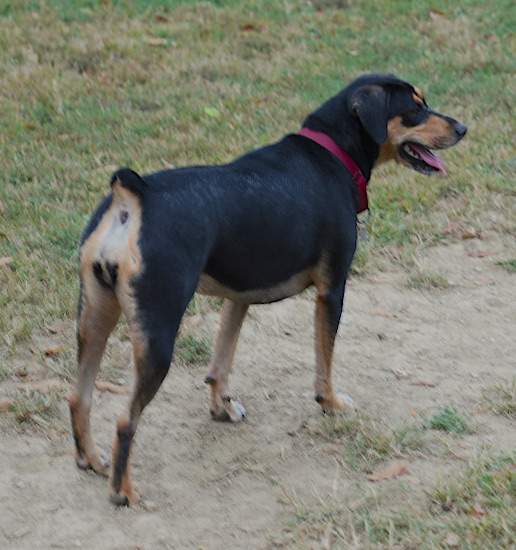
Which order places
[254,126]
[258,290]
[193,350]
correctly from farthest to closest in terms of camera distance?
[254,126] → [193,350] → [258,290]

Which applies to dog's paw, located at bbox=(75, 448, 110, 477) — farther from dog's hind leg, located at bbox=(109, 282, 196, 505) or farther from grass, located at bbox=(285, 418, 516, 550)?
grass, located at bbox=(285, 418, 516, 550)

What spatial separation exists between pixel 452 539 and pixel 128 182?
1.84m

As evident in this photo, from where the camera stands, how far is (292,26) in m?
11.7

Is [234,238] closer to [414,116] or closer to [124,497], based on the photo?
[124,497]

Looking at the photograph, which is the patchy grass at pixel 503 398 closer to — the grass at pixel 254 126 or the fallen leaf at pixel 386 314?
the grass at pixel 254 126

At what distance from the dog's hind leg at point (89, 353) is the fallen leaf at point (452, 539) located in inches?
61.5

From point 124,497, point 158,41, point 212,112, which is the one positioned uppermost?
point 124,497

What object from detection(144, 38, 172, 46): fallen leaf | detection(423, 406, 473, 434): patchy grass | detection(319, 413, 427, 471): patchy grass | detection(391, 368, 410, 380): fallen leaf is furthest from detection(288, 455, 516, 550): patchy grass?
detection(144, 38, 172, 46): fallen leaf

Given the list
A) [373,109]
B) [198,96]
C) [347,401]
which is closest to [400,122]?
[373,109]

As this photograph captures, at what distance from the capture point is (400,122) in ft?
16.5

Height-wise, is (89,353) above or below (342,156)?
below

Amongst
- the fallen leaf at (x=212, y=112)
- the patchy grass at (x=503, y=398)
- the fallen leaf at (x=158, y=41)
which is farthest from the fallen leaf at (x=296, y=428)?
the fallen leaf at (x=158, y=41)

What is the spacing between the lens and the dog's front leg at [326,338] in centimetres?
480

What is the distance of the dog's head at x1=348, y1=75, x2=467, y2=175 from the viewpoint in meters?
4.86
